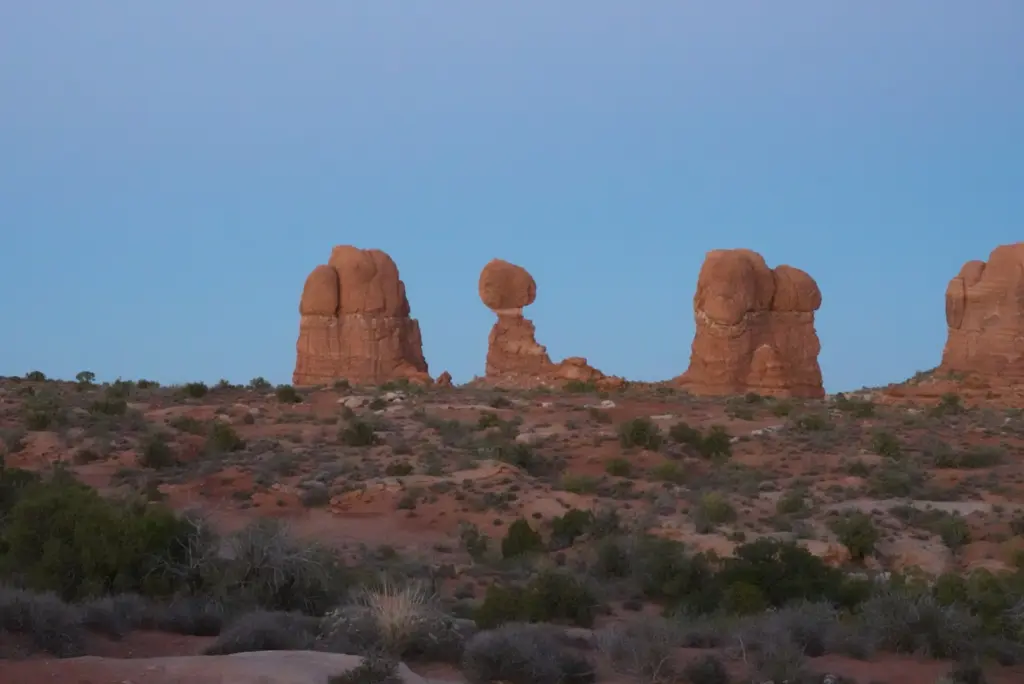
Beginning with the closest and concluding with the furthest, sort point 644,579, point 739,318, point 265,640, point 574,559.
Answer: point 265,640
point 644,579
point 574,559
point 739,318

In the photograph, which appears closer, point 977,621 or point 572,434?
point 977,621

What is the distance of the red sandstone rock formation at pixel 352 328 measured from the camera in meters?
43.6

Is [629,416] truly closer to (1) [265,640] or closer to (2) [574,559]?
(2) [574,559]

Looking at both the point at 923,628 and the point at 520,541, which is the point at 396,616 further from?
the point at 520,541

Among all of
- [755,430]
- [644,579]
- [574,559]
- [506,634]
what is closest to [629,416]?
[755,430]

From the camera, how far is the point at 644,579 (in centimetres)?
1377

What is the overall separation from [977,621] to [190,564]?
23.8 feet

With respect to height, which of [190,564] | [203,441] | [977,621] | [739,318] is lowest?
[977,621]

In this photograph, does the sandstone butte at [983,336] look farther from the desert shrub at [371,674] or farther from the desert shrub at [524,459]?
the desert shrub at [371,674]

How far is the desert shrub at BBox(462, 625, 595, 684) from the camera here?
8016mm

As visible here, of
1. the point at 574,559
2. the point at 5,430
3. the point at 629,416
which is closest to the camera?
the point at 574,559

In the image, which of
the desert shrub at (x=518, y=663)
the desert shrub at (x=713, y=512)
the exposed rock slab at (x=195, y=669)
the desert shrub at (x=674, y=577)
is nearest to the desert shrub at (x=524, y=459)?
the desert shrub at (x=713, y=512)

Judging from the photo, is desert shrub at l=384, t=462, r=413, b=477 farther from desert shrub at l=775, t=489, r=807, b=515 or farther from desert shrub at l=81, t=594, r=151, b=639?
desert shrub at l=81, t=594, r=151, b=639

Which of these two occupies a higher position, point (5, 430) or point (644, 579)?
point (5, 430)
